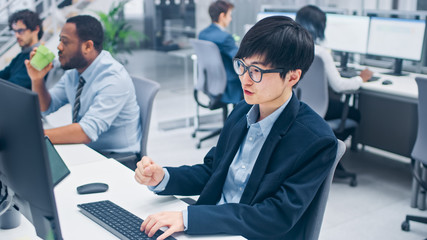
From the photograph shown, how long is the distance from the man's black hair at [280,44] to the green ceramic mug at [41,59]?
57.1 inches

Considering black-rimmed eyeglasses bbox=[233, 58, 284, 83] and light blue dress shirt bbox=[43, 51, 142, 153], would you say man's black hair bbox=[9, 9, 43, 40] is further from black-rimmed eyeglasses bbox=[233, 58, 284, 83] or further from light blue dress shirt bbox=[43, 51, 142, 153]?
black-rimmed eyeglasses bbox=[233, 58, 284, 83]

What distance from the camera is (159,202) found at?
154 centimetres

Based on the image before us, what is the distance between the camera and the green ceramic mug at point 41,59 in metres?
2.45

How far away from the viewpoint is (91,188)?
1634 mm

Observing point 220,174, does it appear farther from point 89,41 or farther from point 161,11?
point 161,11

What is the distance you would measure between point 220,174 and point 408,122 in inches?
104

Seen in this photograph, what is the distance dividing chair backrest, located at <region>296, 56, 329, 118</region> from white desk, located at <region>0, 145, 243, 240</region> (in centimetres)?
172

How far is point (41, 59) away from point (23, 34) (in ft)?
4.43

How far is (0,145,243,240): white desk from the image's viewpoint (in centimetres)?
137

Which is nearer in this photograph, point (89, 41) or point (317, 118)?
point (317, 118)

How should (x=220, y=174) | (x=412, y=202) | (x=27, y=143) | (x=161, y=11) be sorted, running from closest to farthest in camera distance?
(x=27, y=143), (x=220, y=174), (x=412, y=202), (x=161, y=11)

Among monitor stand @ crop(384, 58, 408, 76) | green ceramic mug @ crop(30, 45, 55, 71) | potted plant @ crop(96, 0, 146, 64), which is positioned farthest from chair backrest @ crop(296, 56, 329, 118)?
potted plant @ crop(96, 0, 146, 64)

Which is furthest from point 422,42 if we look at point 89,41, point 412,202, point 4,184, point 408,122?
point 4,184

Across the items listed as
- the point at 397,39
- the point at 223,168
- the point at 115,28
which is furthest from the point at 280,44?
the point at 115,28
